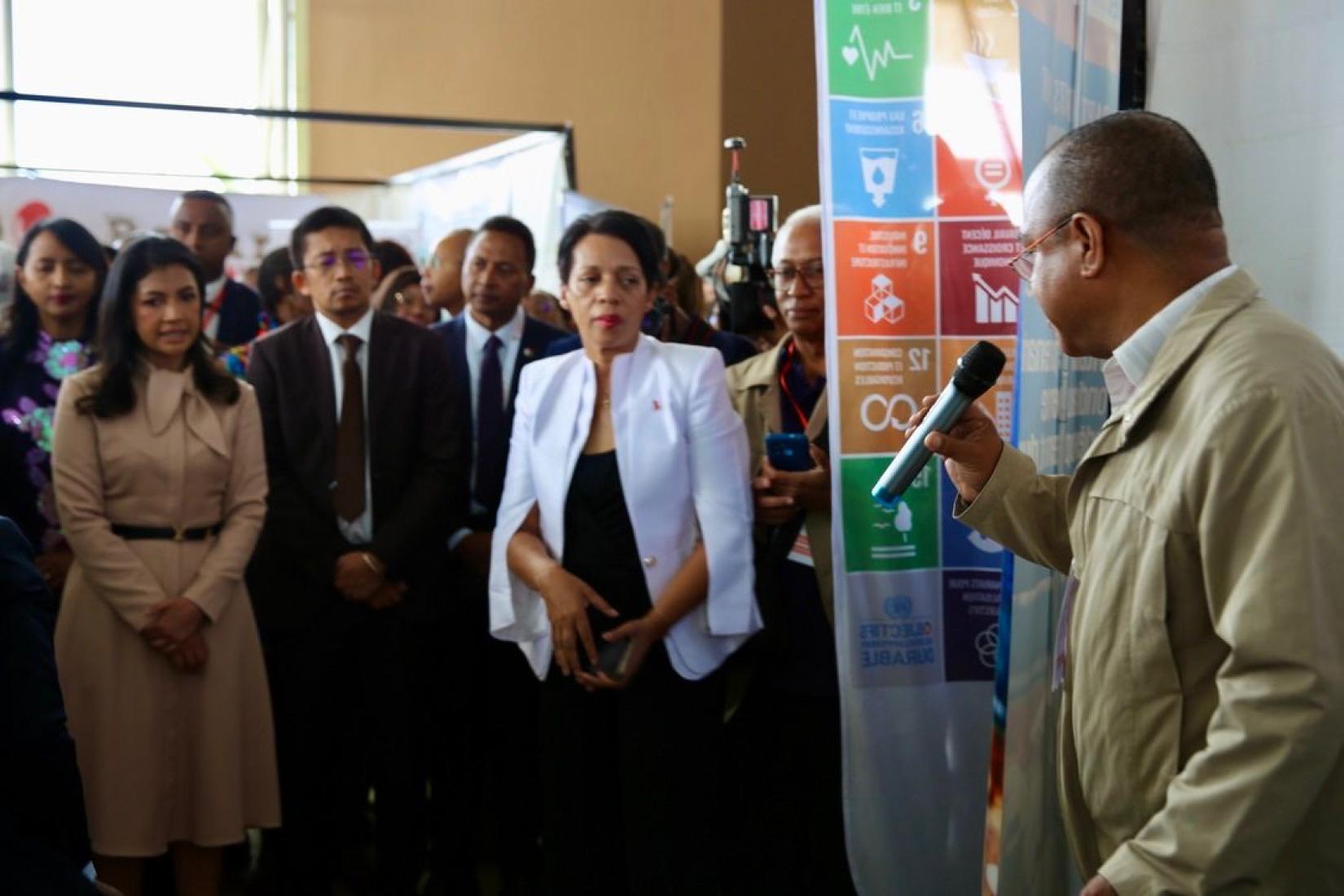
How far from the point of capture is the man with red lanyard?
3215 millimetres

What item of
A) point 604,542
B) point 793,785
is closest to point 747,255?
point 604,542

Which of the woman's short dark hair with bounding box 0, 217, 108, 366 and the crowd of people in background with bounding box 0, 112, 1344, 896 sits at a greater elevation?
the woman's short dark hair with bounding box 0, 217, 108, 366

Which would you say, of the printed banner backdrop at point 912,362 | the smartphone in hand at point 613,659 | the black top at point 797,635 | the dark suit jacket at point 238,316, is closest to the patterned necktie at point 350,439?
the smartphone in hand at point 613,659

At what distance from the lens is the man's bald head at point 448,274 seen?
5527mm

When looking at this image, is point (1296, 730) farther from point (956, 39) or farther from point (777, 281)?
point (777, 281)

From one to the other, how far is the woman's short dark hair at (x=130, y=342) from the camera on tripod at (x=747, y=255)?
4.76 ft

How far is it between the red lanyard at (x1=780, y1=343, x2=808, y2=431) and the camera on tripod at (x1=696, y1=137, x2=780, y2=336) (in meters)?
0.76

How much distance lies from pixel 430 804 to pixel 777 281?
1767mm

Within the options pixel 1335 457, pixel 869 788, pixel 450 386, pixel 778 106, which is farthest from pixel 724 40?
pixel 1335 457

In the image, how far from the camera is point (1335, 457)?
153cm

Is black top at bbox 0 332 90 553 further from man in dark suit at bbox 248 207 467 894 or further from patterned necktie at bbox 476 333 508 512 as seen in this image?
patterned necktie at bbox 476 333 508 512

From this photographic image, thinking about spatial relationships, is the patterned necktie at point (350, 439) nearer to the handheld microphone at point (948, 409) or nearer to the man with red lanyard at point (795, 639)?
the man with red lanyard at point (795, 639)

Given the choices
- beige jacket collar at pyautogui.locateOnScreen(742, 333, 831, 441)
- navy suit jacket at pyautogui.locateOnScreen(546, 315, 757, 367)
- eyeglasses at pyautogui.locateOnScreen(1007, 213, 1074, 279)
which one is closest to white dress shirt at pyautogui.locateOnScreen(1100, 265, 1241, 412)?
eyeglasses at pyautogui.locateOnScreen(1007, 213, 1074, 279)

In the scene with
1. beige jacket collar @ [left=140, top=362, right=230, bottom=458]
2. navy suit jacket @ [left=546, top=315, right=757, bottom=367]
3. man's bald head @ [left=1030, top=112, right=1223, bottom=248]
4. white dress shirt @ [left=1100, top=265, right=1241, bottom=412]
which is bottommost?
beige jacket collar @ [left=140, top=362, right=230, bottom=458]
